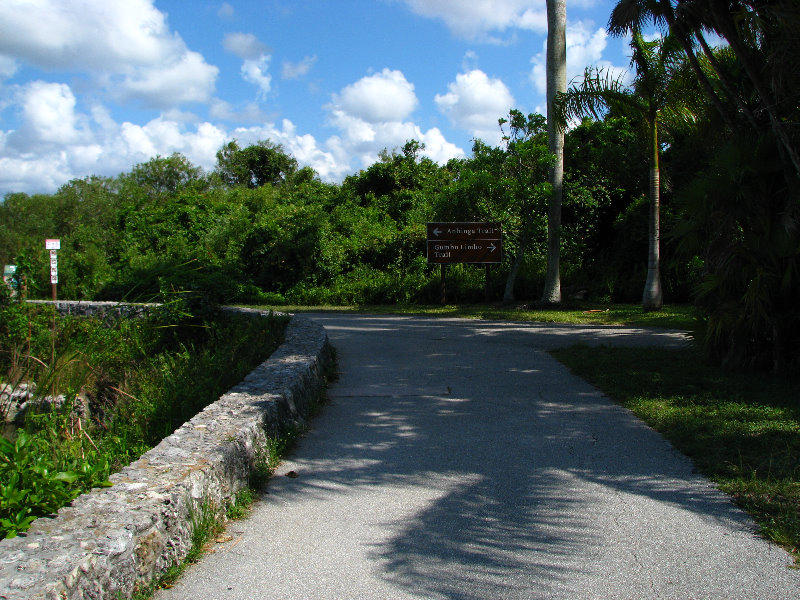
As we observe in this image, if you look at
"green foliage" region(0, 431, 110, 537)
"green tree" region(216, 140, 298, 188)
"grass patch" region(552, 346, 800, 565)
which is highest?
"green tree" region(216, 140, 298, 188)

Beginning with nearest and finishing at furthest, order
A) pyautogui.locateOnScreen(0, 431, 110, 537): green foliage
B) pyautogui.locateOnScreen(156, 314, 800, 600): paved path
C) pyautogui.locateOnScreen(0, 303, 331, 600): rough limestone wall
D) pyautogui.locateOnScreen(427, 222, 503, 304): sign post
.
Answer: pyautogui.locateOnScreen(0, 303, 331, 600): rough limestone wall < pyautogui.locateOnScreen(0, 431, 110, 537): green foliage < pyautogui.locateOnScreen(156, 314, 800, 600): paved path < pyautogui.locateOnScreen(427, 222, 503, 304): sign post

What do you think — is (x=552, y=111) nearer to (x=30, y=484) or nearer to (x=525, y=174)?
(x=525, y=174)

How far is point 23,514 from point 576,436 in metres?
4.64

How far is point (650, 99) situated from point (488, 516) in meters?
13.4

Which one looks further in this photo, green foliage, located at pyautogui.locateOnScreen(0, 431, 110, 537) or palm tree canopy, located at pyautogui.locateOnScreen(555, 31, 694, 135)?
palm tree canopy, located at pyautogui.locateOnScreen(555, 31, 694, 135)

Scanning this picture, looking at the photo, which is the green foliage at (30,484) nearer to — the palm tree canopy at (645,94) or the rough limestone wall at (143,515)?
the rough limestone wall at (143,515)

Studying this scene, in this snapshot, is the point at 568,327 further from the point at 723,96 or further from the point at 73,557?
the point at 73,557

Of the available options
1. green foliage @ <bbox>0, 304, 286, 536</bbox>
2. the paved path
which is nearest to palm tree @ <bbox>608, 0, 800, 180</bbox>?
the paved path

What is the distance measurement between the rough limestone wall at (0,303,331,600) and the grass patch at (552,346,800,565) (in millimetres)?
3510

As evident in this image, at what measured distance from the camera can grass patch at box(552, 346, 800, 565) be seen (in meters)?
4.64

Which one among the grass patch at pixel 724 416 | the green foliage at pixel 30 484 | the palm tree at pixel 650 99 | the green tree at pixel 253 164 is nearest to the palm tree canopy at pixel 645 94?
the palm tree at pixel 650 99

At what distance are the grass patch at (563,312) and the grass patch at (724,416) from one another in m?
4.80

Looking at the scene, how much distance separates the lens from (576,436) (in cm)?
631

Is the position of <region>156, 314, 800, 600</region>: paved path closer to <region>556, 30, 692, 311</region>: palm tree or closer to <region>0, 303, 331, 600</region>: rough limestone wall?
<region>0, 303, 331, 600</region>: rough limestone wall
